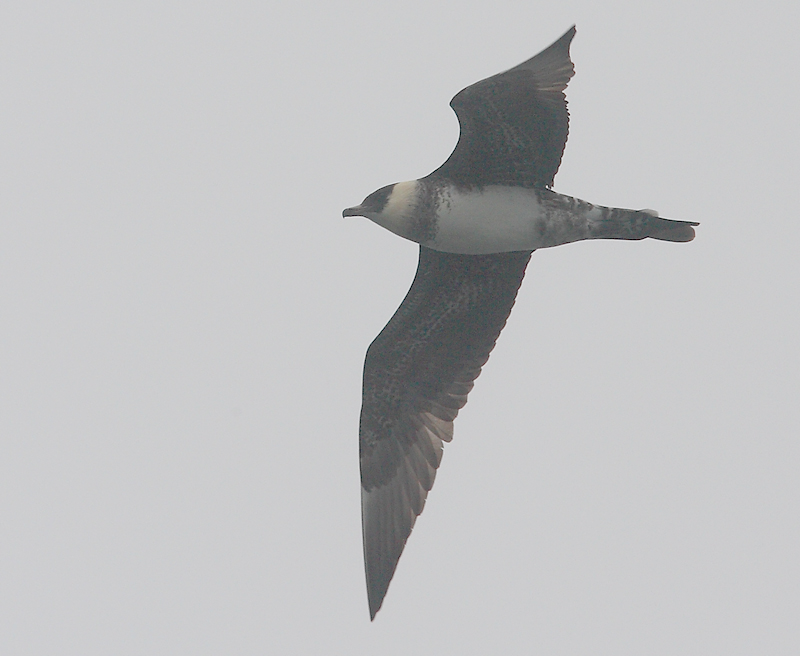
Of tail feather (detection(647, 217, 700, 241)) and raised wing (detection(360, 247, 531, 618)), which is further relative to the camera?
raised wing (detection(360, 247, 531, 618))

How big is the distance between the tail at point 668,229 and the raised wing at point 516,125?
81 cm

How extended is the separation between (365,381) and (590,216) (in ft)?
7.42

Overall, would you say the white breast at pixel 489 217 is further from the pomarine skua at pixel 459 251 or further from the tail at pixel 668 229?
the tail at pixel 668 229

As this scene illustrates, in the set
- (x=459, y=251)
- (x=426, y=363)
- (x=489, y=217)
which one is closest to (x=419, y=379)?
(x=426, y=363)

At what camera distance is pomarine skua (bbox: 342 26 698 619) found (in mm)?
8055

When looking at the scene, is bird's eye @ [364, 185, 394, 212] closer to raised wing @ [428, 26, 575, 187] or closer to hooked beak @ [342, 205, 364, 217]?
hooked beak @ [342, 205, 364, 217]

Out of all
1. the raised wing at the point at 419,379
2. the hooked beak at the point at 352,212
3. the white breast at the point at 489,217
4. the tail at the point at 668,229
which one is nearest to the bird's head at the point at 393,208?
the hooked beak at the point at 352,212

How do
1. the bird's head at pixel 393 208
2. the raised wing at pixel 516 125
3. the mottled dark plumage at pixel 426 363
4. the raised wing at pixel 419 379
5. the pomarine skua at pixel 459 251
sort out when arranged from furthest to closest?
the raised wing at pixel 419 379 → the mottled dark plumage at pixel 426 363 → the bird's head at pixel 393 208 → the pomarine skua at pixel 459 251 → the raised wing at pixel 516 125

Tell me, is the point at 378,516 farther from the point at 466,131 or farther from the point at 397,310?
the point at 466,131

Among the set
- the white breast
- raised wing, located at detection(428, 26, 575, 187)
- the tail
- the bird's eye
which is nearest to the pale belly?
the white breast

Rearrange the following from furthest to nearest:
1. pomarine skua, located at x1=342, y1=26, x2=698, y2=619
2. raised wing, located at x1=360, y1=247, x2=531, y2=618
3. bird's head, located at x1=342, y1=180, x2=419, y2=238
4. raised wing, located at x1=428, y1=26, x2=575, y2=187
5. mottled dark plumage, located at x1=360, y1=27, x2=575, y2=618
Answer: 1. raised wing, located at x1=360, y1=247, x2=531, y2=618
2. mottled dark plumage, located at x1=360, y1=27, x2=575, y2=618
3. bird's head, located at x1=342, y1=180, x2=419, y2=238
4. pomarine skua, located at x1=342, y1=26, x2=698, y2=619
5. raised wing, located at x1=428, y1=26, x2=575, y2=187

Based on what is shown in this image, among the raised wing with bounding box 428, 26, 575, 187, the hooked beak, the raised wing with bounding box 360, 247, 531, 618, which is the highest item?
the raised wing with bounding box 428, 26, 575, 187

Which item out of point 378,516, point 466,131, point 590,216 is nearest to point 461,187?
point 466,131

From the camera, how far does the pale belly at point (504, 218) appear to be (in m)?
8.34
